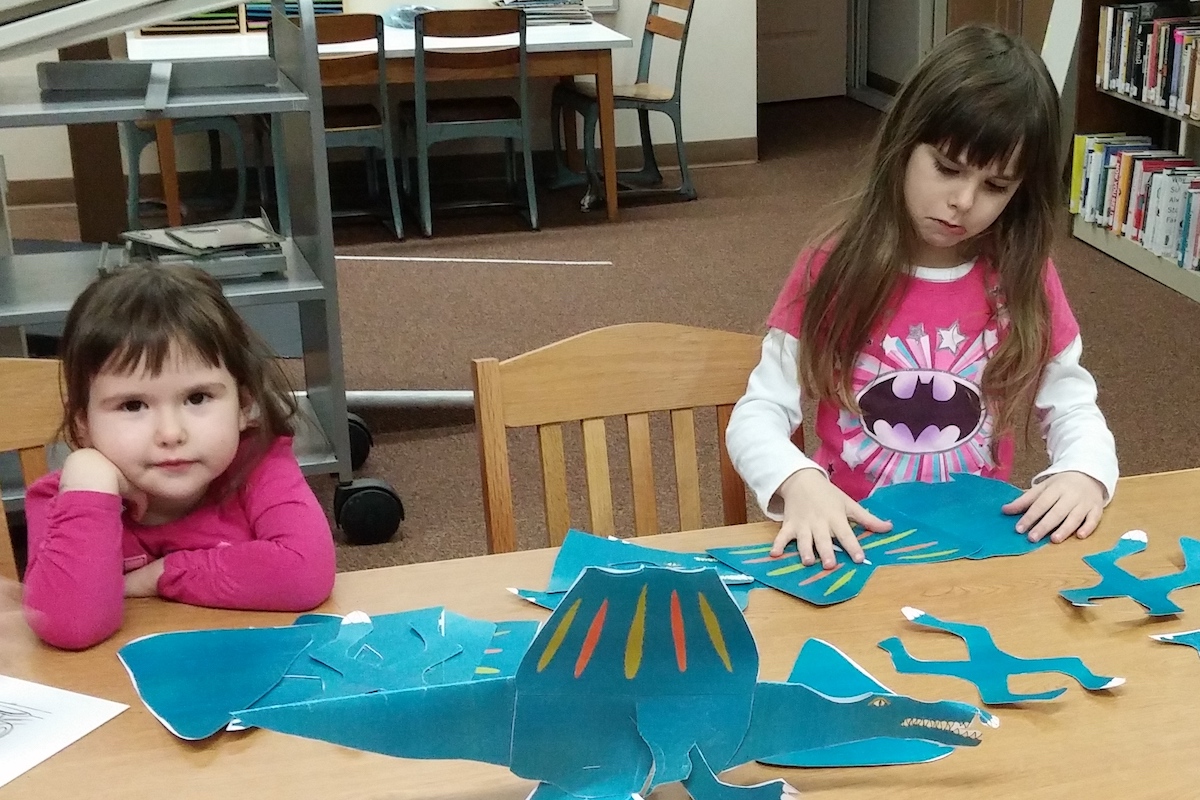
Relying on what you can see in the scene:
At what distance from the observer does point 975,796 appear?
0.82 m

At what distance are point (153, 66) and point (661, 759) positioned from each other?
219 centimetres

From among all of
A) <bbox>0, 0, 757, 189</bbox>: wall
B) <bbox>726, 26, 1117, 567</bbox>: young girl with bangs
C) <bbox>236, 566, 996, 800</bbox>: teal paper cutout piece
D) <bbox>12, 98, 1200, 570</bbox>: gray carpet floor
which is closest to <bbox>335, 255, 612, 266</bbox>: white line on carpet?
<bbox>12, 98, 1200, 570</bbox>: gray carpet floor

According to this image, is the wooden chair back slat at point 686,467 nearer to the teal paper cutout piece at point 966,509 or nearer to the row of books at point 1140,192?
the teal paper cutout piece at point 966,509

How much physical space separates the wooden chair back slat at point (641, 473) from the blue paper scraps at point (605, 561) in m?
0.21

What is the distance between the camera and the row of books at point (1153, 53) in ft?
12.7

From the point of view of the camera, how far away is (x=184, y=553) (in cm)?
108

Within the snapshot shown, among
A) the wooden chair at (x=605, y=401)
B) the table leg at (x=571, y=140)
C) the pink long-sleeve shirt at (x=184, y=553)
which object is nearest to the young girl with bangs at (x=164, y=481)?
the pink long-sleeve shirt at (x=184, y=553)

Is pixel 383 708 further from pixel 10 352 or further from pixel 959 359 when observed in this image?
pixel 10 352

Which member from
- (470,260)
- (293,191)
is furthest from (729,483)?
(470,260)

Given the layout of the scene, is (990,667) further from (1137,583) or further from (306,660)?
(306,660)

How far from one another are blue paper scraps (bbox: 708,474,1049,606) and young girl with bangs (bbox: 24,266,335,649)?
38 cm

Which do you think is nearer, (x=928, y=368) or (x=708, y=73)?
(x=928, y=368)

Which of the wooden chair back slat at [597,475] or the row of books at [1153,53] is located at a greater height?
the row of books at [1153,53]

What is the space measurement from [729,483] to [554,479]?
20 centimetres
